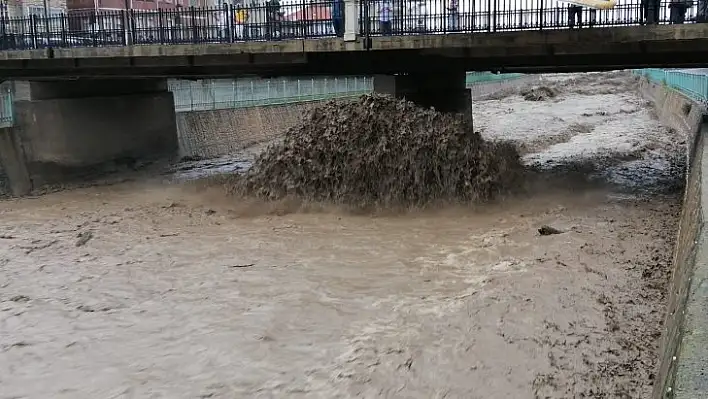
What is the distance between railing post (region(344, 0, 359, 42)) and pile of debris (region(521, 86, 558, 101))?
46997mm

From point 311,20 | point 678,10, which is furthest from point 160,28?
point 678,10

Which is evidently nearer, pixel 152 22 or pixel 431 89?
pixel 152 22

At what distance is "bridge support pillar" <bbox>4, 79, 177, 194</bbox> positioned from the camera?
25.4m

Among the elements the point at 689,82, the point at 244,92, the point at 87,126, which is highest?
the point at 244,92

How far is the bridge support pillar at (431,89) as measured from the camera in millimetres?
20359

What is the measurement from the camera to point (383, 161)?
18.2 meters

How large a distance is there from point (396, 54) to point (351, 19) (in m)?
2.63

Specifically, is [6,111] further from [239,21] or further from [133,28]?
[239,21]

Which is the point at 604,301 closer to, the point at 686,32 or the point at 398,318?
the point at 398,318

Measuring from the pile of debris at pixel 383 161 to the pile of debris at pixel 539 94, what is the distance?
44569mm

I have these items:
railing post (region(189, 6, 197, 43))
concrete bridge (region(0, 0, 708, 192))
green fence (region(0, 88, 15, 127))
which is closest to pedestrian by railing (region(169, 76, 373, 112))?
concrete bridge (region(0, 0, 708, 192))

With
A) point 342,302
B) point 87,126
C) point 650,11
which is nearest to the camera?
point 342,302

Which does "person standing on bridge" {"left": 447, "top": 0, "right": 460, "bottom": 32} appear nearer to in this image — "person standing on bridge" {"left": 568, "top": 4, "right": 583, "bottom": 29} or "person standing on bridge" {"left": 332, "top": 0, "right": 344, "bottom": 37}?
"person standing on bridge" {"left": 568, "top": 4, "right": 583, "bottom": 29}

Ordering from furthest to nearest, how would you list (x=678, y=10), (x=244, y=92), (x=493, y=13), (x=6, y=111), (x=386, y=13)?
1. (x=244, y=92)
2. (x=6, y=111)
3. (x=386, y=13)
4. (x=493, y=13)
5. (x=678, y=10)
